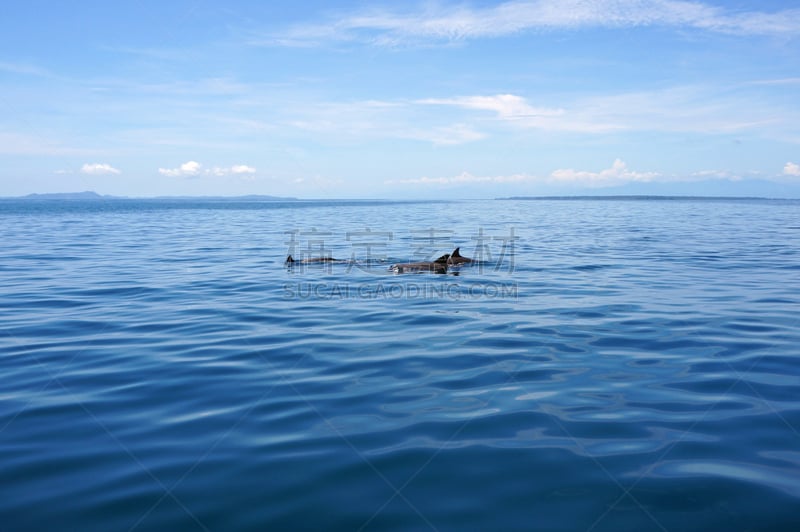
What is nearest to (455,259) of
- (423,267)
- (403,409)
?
(423,267)

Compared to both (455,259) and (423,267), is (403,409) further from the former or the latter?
(455,259)

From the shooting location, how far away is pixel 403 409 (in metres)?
6.71

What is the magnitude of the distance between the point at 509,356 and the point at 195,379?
179 inches

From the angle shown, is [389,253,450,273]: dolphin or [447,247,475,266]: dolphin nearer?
[389,253,450,273]: dolphin

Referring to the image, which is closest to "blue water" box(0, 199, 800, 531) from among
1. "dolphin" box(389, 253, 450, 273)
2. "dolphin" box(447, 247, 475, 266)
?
"dolphin" box(389, 253, 450, 273)

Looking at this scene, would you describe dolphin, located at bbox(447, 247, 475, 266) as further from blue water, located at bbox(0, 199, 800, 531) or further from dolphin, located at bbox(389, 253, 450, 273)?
blue water, located at bbox(0, 199, 800, 531)

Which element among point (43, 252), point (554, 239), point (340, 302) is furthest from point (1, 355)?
point (554, 239)

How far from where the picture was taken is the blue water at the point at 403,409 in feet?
15.4

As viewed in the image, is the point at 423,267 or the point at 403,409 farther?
the point at 423,267

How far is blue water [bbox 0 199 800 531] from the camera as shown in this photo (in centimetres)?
469

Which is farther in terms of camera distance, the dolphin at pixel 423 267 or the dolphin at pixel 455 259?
the dolphin at pixel 455 259

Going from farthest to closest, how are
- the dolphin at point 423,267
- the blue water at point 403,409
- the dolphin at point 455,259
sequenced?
the dolphin at point 455,259 → the dolphin at point 423,267 → the blue water at point 403,409

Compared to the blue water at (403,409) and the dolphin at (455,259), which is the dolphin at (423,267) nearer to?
the dolphin at (455,259)

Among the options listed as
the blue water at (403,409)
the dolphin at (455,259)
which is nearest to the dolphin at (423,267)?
the dolphin at (455,259)
